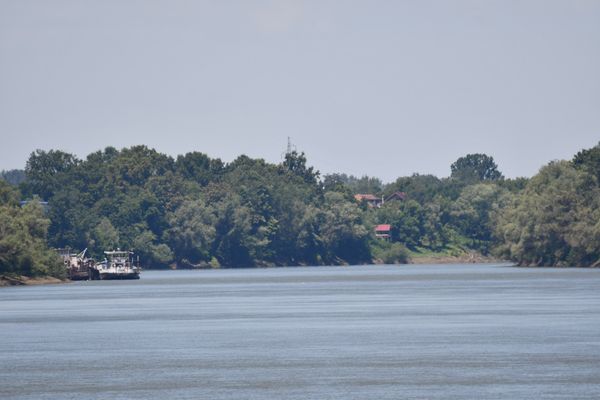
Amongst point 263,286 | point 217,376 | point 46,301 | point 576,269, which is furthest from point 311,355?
point 576,269

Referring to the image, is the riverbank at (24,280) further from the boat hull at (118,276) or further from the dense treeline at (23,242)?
the boat hull at (118,276)

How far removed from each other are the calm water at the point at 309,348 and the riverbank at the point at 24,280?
4273 cm

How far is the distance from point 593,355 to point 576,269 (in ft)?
378

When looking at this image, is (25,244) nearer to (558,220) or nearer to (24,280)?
(24,280)

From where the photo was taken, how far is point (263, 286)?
132 m

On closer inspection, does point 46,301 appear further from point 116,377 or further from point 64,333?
point 116,377

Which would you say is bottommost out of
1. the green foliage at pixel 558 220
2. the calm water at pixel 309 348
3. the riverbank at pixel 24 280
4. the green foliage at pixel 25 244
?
the calm water at pixel 309 348

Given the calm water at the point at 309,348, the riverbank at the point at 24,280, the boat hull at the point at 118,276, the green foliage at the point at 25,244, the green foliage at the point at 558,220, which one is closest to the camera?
the calm water at the point at 309,348

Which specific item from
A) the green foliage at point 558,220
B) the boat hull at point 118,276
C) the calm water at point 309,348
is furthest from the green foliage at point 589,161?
the calm water at point 309,348

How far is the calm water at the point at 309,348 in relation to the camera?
44.4m

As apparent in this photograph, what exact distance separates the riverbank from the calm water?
42.7 m

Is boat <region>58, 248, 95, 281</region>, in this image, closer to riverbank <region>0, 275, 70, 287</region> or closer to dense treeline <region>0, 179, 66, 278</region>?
riverbank <region>0, 275, 70, 287</region>

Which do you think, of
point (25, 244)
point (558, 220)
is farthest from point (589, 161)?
point (25, 244)

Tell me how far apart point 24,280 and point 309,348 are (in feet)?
300
